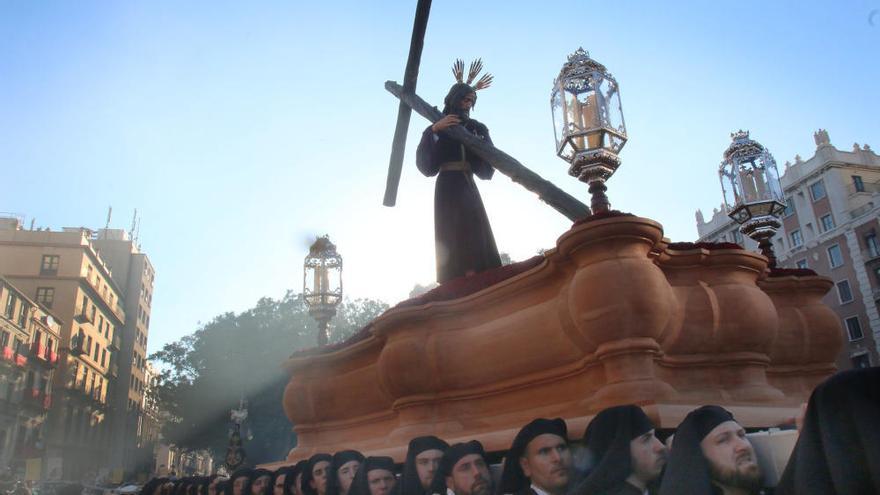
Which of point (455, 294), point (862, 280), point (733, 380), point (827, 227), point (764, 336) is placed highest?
point (827, 227)

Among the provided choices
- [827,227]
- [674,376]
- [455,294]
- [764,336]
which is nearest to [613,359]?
[674,376]

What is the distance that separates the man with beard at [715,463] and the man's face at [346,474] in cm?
224

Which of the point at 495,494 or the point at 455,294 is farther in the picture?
the point at 455,294

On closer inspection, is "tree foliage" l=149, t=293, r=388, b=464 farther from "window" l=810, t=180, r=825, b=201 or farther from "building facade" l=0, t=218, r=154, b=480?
"window" l=810, t=180, r=825, b=201

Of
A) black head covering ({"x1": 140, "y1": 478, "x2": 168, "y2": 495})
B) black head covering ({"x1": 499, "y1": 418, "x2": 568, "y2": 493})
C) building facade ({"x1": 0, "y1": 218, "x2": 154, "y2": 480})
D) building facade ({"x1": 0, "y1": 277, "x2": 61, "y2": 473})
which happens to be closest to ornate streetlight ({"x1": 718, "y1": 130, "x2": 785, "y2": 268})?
black head covering ({"x1": 499, "y1": 418, "x2": 568, "y2": 493})

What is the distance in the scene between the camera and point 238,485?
4.84m

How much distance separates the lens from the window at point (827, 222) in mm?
35250

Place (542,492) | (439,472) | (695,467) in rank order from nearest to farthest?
(695,467), (542,492), (439,472)

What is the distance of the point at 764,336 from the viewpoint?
3.35 meters

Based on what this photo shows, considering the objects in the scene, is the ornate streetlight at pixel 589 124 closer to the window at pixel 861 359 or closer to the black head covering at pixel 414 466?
the black head covering at pixel 414 466

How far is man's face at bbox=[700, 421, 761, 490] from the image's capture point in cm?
187

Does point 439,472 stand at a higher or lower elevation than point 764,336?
lower

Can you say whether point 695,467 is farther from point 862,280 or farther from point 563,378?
point 862,280

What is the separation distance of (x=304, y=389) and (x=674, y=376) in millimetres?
3343
